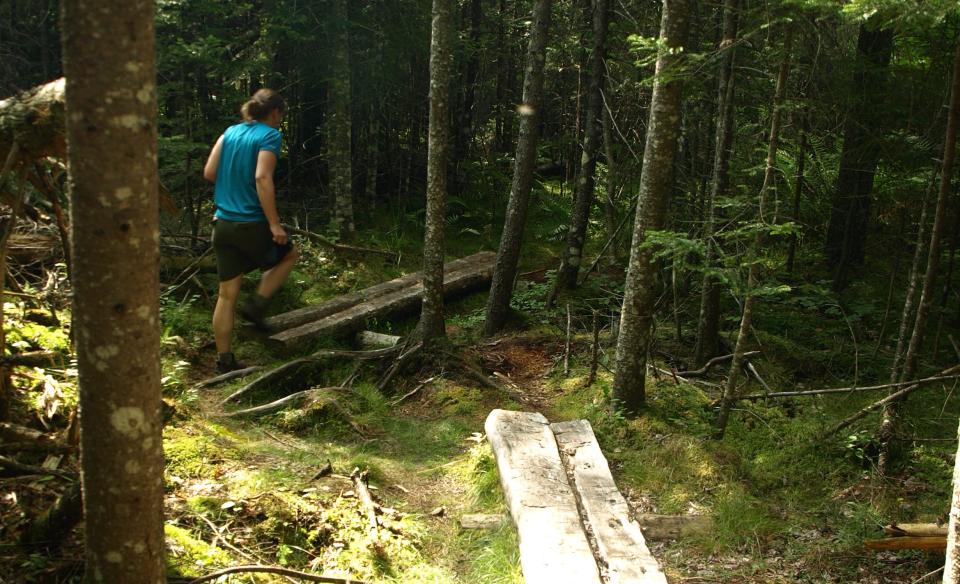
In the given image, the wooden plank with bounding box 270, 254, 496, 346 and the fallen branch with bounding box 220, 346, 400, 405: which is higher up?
the wooden plank with bounding box 270, 254, 496, 346

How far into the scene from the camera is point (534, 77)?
31.9 feet

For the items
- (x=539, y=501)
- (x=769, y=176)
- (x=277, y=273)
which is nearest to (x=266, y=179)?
(x=277, y=273)

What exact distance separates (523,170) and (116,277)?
790 centimetres

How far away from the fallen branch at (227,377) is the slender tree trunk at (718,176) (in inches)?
187

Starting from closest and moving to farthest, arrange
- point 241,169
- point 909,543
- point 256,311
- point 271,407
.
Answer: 1. point 909,543
2. point 271,407
3. point 241,169
4. point 256,311

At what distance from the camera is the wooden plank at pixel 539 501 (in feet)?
14.1

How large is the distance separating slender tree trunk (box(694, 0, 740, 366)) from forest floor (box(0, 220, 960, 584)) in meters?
0.41

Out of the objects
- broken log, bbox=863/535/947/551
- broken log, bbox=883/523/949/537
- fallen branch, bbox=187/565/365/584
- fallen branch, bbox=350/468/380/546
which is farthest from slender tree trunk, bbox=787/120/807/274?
fallen branch, bbox=187/565/365/584

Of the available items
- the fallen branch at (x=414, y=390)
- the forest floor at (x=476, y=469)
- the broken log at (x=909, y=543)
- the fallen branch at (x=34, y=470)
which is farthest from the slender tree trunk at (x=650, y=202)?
the fallen branch at (x=34, y=470)

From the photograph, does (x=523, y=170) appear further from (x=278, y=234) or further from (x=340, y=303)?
(x=278, y=234)

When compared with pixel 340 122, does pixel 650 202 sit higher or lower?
lower

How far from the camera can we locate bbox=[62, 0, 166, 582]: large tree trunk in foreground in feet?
7.71

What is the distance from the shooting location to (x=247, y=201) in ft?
23.5

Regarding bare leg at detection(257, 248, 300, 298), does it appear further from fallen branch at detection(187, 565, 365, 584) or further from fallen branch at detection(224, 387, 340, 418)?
fallen branch at detection(187, 565, 365, 584)
